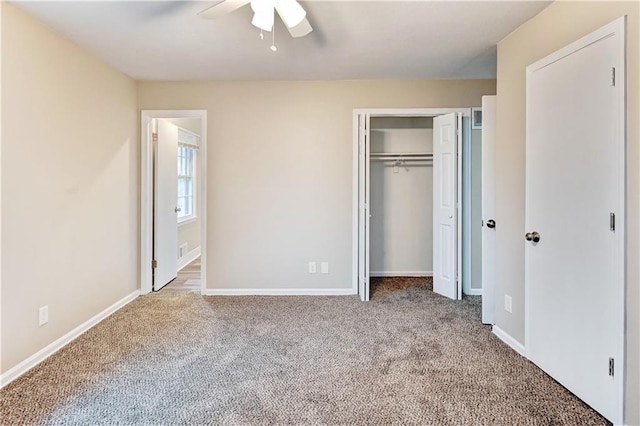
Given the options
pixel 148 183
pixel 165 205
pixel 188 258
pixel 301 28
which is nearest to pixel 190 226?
pixel 188 258

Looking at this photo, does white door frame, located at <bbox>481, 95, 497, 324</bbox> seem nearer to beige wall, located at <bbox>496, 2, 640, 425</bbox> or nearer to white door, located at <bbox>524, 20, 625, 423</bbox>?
beige wall, located at <bbox>496, 2, 640, 425</bbox>

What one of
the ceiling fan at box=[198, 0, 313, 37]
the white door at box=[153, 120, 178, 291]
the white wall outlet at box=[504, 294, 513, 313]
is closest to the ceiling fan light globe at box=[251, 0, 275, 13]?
the ceiling fan at box=[198, 0, 313, 37]

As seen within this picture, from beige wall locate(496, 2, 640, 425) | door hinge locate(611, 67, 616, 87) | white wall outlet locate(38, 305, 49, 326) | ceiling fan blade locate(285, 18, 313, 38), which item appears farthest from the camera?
white wall outlet locate(38, 305, 49, 326)

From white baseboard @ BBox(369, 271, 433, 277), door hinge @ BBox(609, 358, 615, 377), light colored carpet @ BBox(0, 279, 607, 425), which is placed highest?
door hinge @ BBox(609, 358, 615, 377)

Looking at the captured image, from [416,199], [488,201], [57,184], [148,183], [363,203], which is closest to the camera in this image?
A: [57,184]

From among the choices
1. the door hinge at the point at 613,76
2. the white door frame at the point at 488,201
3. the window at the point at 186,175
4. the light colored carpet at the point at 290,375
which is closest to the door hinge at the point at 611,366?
the light colored carpet at the point at 290,375

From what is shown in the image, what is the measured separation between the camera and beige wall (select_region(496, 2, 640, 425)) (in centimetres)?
180

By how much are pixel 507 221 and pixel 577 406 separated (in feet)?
4.33

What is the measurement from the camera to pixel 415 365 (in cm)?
256

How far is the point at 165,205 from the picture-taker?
181 inches

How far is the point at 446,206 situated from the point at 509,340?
5.59 feet

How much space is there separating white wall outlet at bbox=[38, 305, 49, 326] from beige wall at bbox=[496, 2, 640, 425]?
3448 mm

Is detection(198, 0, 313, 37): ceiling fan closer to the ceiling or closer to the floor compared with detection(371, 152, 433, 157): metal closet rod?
closer to the ceiling

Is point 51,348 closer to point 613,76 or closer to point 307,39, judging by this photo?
point 307,39
